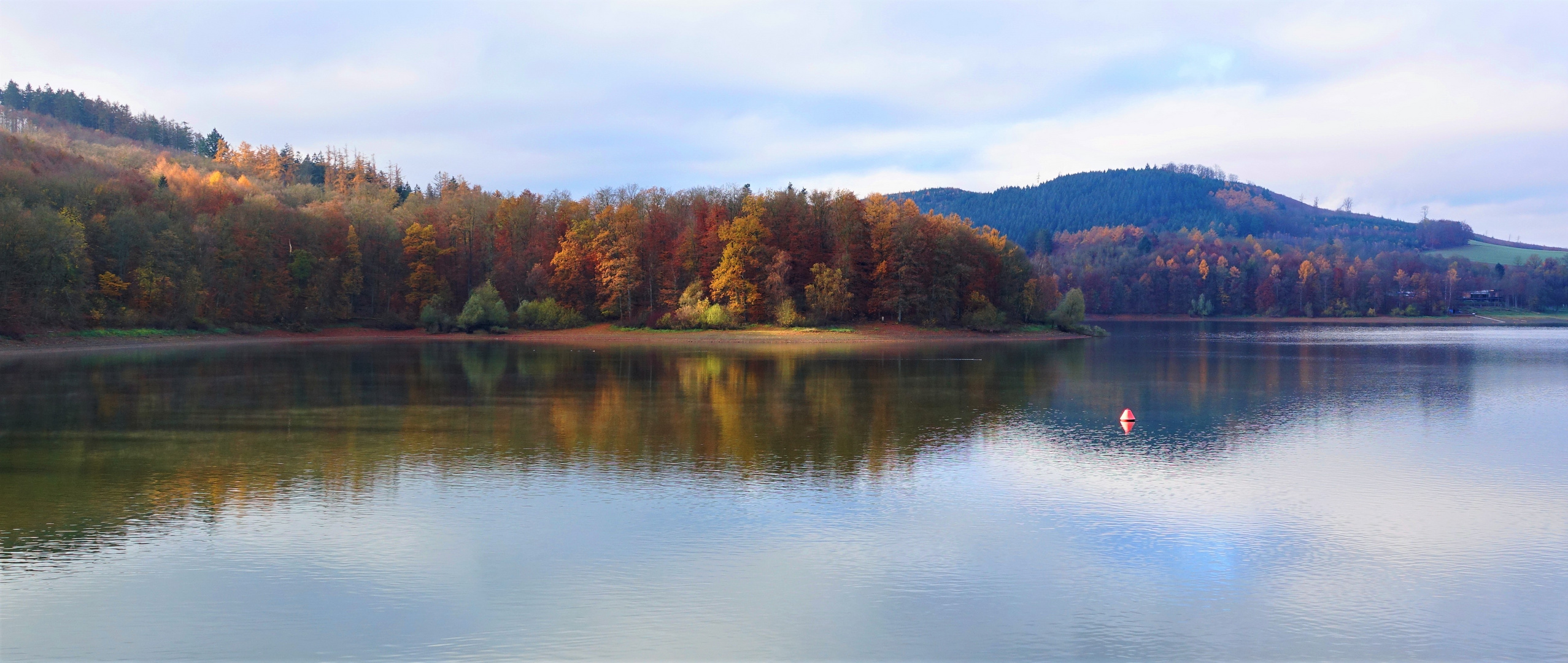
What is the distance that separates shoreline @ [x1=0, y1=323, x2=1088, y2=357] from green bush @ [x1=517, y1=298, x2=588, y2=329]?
2.76 feet

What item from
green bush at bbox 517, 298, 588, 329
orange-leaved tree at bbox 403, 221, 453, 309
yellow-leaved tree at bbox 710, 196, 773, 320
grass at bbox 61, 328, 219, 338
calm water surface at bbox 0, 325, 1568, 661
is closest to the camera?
calm water surface at bbox 0, 325, 1568, 661

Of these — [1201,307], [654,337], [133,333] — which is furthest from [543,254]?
[1201,307]

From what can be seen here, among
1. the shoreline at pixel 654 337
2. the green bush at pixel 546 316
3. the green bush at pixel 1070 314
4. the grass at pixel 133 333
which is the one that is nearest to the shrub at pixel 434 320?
the shoreline at pixel 654 337

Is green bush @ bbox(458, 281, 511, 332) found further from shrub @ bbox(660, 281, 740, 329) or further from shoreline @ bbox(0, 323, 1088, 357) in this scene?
shrub @ bbox(660, 281, 740, 329)

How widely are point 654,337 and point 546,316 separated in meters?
11.9

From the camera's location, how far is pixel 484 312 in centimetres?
8244

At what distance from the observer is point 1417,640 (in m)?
9.71

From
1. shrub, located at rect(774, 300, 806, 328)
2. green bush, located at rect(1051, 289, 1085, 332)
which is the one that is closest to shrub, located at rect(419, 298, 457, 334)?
shrub, located at rect(774, 300, 806, 328)

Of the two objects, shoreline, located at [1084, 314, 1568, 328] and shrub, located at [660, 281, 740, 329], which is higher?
shrub, located at [660, 281, 740, 329]

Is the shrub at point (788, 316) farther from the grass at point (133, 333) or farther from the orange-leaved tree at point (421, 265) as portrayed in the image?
the grass at point (133, 333)

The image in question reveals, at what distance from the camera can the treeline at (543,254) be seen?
245ft

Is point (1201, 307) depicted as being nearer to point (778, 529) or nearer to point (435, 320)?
point (435, 320)

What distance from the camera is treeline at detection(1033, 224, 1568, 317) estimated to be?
153m

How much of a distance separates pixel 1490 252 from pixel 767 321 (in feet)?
626
